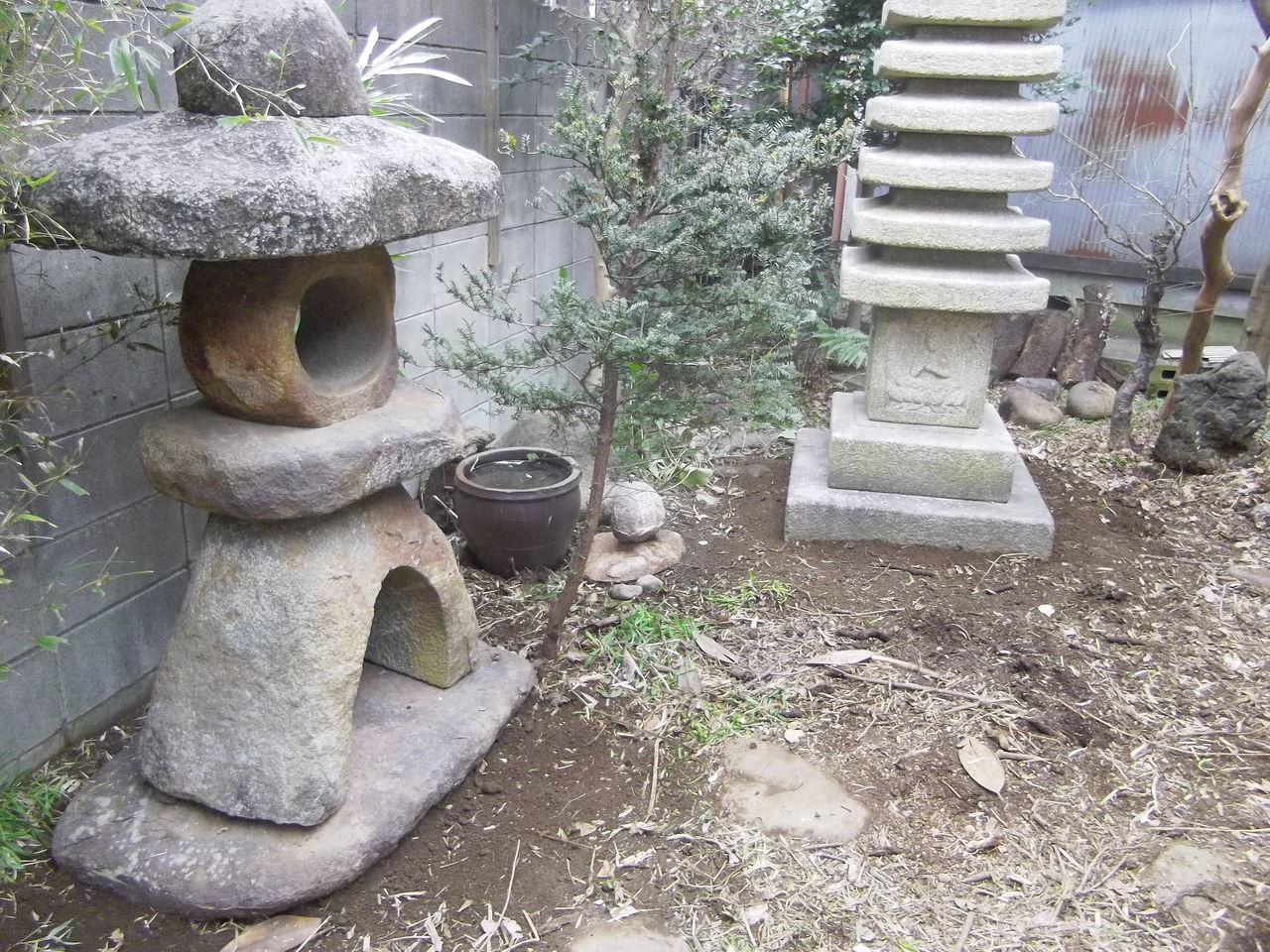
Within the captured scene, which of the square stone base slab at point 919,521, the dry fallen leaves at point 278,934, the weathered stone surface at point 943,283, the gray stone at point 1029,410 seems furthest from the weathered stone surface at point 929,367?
the dry fallen leaves at point 278,934

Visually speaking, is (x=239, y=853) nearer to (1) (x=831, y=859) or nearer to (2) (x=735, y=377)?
(1) (x=831, y=859)

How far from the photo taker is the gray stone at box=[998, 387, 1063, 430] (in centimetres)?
645

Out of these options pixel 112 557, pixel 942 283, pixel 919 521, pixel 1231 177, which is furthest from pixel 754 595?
pixel 1231 177

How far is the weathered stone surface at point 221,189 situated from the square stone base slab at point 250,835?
142 cm

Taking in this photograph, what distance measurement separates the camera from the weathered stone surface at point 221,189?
1.95 metres

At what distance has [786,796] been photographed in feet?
9.70

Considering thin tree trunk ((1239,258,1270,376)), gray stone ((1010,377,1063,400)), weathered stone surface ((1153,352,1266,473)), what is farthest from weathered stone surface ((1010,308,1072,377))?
weathered stone surface ((1153,352,1266,473))

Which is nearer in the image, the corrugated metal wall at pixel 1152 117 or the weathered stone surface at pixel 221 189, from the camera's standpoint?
the weathered stone surface at pixel 221 189

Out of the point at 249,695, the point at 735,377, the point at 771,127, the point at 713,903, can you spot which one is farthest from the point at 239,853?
the point at 771,127

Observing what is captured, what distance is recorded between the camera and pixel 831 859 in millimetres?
2713

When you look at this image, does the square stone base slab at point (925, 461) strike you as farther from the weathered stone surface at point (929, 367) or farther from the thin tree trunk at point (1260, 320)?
the thin tree trunk at point (1260, 320)

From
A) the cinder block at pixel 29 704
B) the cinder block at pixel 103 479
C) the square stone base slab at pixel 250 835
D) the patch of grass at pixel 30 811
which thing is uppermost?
the cinder block at pixel 103 479

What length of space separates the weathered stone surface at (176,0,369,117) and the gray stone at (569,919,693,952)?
2.06 meters

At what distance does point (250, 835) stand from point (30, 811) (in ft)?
2.19
